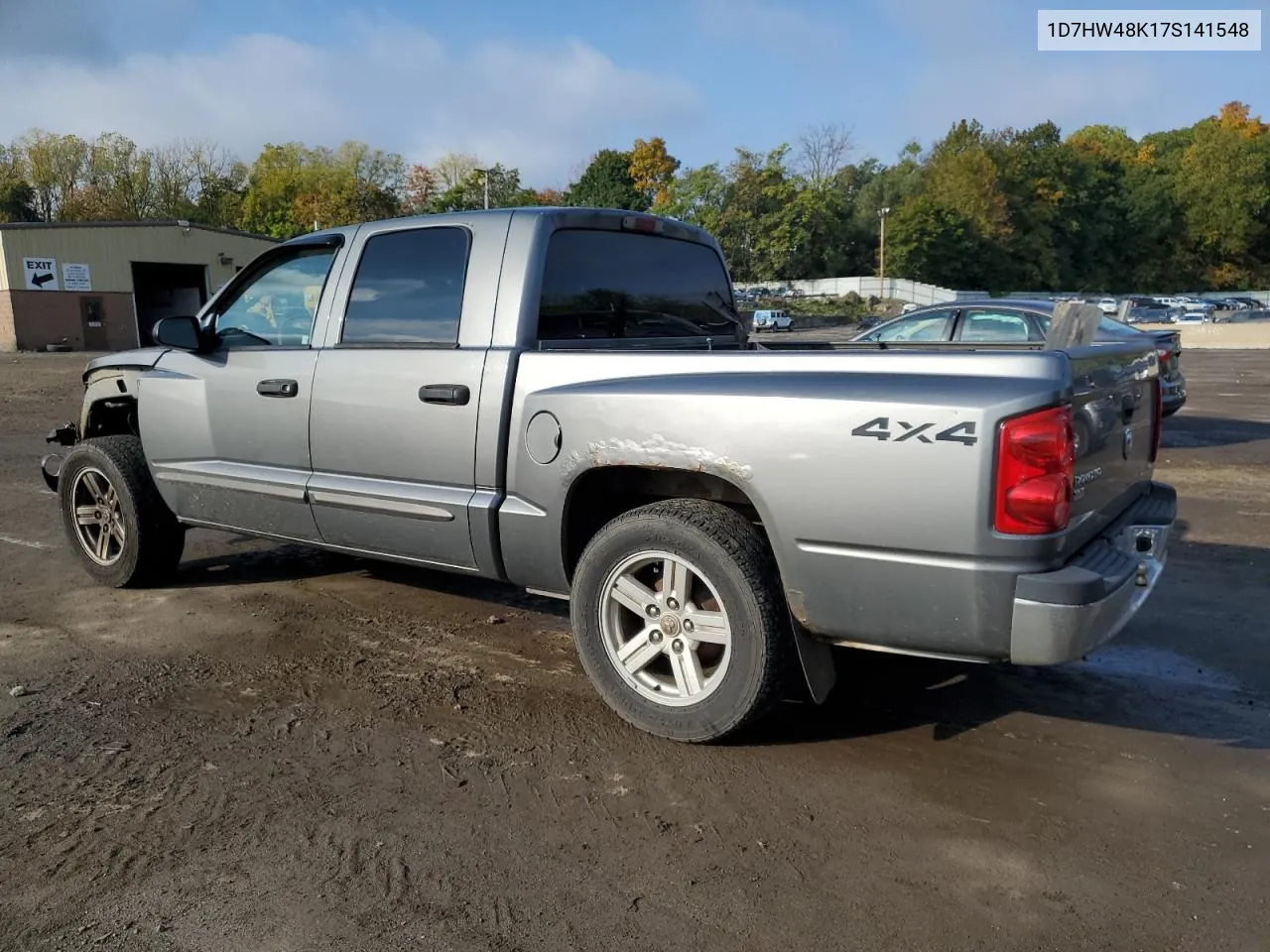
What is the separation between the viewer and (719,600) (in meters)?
3.38

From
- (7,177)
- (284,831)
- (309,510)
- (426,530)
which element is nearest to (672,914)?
(284,831)

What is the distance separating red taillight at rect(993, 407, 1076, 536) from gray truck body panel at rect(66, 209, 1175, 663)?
38mm

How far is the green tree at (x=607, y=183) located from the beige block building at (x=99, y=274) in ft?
173

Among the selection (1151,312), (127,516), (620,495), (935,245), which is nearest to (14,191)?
(935,245)

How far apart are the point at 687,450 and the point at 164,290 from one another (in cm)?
4079

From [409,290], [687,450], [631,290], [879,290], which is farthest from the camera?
[879,290]

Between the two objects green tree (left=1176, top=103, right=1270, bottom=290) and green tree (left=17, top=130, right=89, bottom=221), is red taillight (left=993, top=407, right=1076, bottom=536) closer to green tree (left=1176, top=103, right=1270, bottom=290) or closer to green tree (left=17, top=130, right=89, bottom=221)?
green tree (left=17, top=130, right=89, bottom=221)

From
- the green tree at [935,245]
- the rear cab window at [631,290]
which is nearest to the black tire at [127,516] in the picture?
the rear cab window at [631,290]

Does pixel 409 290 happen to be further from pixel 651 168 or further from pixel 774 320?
pixel 651 168

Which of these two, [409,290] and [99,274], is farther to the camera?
[99,274]

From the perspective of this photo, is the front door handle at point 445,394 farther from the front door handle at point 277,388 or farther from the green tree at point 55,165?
the green tree at point 55,165

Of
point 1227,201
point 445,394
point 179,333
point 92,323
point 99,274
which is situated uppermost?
point 1227,201

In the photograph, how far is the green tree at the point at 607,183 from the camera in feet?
287

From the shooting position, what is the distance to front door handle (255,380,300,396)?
4602 mm
